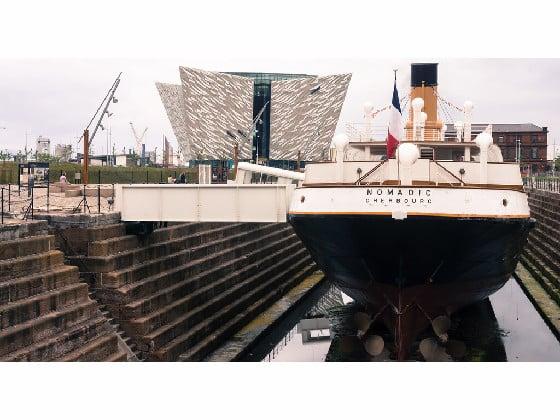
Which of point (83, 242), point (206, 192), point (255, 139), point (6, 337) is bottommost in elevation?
point (6, 337)

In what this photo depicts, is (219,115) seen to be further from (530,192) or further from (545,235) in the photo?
(545,235)

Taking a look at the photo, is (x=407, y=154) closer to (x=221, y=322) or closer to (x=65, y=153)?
(x=221, y=322)

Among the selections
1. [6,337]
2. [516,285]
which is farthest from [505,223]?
[516,285]

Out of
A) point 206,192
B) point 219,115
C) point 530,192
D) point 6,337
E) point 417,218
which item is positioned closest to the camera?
point 6,337

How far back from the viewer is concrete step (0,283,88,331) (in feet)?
51.8

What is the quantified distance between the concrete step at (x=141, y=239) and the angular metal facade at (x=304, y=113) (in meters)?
82.9

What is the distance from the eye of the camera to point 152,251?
2509cm

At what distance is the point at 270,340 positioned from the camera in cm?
2823

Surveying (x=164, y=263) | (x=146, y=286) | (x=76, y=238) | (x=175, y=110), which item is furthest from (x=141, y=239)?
(x=175, y=110)

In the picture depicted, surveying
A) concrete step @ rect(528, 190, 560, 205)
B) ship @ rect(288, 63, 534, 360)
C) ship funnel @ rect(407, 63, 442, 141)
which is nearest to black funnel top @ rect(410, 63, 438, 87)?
ship funnel @ rect(407, 63, 442, 141)

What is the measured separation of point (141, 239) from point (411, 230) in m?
10.2

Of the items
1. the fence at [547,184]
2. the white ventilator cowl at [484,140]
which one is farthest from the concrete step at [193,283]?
the fence at [547,184]

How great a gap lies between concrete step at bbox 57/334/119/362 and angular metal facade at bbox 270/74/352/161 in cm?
9451

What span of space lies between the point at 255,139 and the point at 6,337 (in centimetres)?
10205
